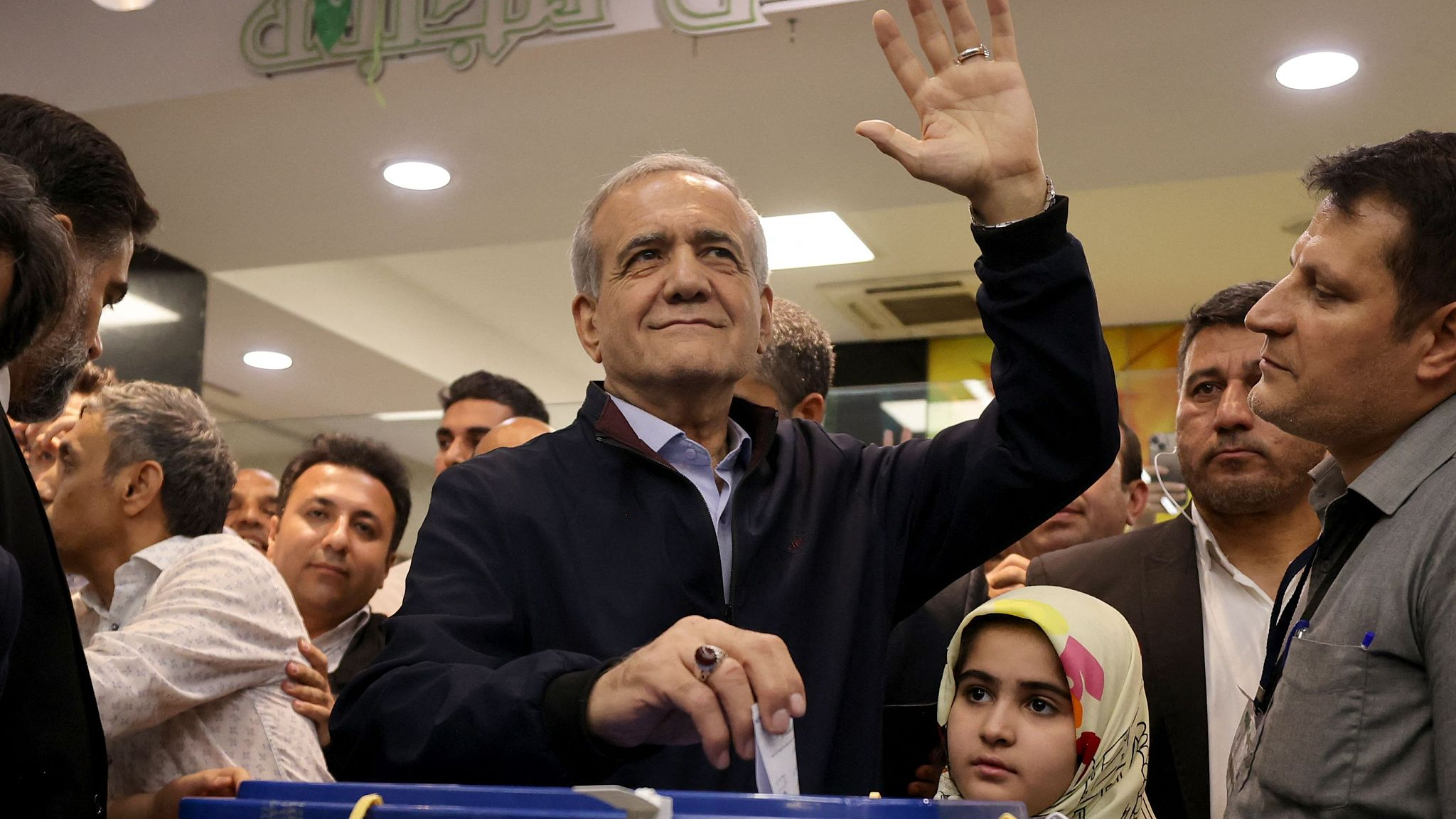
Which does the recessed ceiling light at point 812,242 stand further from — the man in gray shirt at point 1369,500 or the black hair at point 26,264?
the black hair at point 26,264

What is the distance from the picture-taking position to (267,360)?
8.00 metres

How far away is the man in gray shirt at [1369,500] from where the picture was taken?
135cm

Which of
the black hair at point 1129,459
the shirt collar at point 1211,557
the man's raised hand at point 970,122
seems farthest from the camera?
the black hair at point 1129,459

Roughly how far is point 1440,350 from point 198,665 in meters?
1.83

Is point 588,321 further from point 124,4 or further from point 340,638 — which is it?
point 124,4

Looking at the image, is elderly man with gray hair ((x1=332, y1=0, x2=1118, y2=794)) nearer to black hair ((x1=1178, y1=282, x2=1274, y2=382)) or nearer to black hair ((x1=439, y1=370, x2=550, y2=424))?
black hair ((x1=1178, y1=282, x2=1274, y2=382))

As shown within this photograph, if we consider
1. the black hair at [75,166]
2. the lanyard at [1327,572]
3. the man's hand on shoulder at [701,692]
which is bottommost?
the man's hand on shoulder at [701,692]

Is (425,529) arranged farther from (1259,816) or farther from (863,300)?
(863,300)

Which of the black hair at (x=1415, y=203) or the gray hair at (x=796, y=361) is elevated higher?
the gray hair at (x=796, y=361)

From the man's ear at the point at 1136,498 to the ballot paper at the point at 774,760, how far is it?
2721mm

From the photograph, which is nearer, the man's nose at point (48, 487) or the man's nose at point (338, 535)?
the man's nose at point (48, 487)

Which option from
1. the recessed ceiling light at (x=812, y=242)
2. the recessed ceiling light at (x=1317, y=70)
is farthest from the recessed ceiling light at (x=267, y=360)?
the recessed ceiling light at (x=1317, y=70)

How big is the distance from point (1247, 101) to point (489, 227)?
9.09 ft

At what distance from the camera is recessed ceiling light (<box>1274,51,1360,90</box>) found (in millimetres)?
3764
